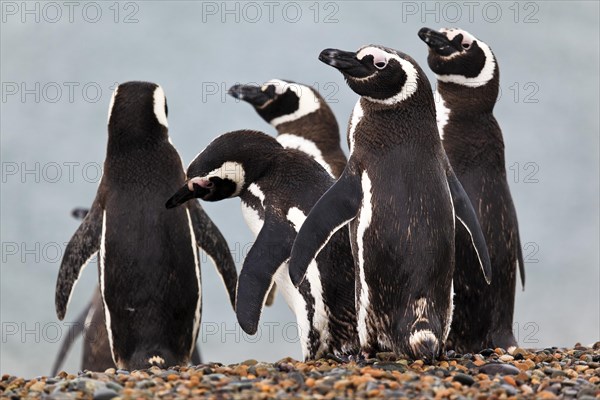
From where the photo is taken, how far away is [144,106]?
610cm

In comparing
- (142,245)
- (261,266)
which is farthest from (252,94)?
(261,266)

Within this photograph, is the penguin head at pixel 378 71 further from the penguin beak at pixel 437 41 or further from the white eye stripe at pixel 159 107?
the white eye stripe at pixel 159 107

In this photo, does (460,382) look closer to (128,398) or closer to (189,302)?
(128,398)

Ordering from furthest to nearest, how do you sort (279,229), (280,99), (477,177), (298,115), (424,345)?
(280,99), (298,115), (477,177), (279,229), (424,345)

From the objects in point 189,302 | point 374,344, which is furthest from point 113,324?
point 374,344

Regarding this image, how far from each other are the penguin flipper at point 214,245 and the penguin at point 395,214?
1509 mm

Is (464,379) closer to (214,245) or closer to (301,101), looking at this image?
(214,245)

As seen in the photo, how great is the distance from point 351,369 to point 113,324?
1995 mm

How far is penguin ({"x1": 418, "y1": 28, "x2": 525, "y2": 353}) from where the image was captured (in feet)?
18.4

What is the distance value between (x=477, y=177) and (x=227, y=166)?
4.13 ft

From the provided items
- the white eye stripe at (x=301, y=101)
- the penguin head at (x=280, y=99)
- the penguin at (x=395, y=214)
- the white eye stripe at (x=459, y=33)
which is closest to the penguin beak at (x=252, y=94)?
the penguin head at (x=280, y=99)

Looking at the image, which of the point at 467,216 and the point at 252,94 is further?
the point at 252,94

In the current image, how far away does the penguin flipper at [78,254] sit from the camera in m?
6.05

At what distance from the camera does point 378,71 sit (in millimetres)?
4781
